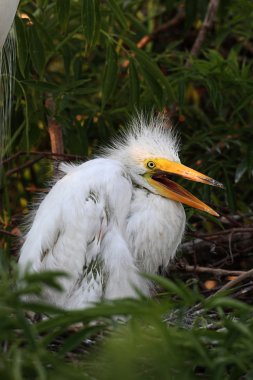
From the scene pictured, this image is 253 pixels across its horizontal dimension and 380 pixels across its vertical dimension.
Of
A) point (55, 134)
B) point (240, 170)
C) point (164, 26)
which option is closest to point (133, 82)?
point (55, 134)

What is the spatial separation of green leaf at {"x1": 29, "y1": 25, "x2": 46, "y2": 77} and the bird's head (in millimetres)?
389

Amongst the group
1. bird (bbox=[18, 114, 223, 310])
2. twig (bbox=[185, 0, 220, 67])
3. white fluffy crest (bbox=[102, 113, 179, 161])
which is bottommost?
bird (bbox=[18, 114, 223, 310])

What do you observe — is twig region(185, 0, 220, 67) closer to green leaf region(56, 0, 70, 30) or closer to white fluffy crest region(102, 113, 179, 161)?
white fluffy crest region(102, 113, 179, 161)

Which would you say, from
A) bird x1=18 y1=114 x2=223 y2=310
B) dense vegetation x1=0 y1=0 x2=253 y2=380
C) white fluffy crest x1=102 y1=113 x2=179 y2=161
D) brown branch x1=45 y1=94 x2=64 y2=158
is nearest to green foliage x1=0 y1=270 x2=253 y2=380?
dense vegetation x1=0 y1=0 x2=253 y2=380

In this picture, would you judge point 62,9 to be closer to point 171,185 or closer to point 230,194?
point 171,185

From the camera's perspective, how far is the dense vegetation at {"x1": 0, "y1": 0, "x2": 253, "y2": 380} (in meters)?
1.80

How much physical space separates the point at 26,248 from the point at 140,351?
988 millimetres

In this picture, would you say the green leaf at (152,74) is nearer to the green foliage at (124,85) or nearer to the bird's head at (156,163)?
the green foliage at (124,85)

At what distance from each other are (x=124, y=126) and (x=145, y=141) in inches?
20.9

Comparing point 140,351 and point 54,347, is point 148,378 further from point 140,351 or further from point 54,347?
point 54,347

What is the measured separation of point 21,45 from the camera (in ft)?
9.70

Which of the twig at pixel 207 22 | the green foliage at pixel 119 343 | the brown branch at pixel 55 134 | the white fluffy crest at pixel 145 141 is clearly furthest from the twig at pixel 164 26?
the green foliage at pixel 119 343

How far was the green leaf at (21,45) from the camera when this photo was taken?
9.64 feet

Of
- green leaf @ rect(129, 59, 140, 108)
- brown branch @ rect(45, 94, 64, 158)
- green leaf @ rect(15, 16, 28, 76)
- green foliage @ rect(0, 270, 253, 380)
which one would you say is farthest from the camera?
brown branch @ rect(45, 94, 64, 158)
